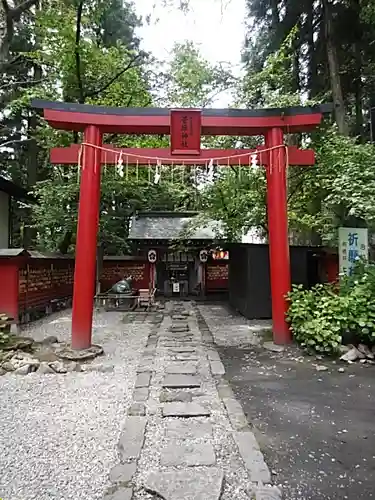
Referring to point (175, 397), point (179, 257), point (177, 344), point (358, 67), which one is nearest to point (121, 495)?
point (175, 397)

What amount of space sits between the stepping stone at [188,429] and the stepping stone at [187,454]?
0.15 meters

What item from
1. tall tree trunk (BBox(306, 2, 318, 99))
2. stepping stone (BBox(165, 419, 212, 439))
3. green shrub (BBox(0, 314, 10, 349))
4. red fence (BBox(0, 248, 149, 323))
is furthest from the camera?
tall tree trunk (BBox(306, 2, 318, 99))

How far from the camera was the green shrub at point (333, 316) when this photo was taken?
639 centimetres

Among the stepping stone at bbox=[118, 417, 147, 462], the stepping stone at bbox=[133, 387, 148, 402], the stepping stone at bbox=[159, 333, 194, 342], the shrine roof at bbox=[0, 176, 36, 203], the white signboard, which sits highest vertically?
the shrine roof at bbox=[0, 176, 36, 203]

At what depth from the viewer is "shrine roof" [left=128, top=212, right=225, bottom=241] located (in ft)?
50.9

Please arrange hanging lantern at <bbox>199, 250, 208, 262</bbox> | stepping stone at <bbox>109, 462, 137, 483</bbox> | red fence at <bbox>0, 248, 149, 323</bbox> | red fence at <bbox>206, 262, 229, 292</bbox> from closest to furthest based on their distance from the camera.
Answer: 1. stepping stone at <bbox>109, 462, 137, 483</bbox>
2. red fence at <bbox>0, 248, 149, 323</bbox>
3. hanging lantern at <bbox>199, 250, 208, 262</bbox>
4. red fence at <bbox>206, 262, 229, 292</bbox>

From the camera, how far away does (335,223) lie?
10078 mm

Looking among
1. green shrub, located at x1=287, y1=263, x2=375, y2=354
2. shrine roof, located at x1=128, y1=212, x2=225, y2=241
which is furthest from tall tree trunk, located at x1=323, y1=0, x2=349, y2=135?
shrine roof, located at x1=128, y1=212, x2=225, y2=241

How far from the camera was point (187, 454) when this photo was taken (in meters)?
3.13

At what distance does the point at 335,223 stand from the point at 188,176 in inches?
310

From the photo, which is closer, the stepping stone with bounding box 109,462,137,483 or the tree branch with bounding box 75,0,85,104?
the stepping stone with bounding box 109,462,137,483

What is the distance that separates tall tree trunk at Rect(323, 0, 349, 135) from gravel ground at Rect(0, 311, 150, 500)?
8.19 metres

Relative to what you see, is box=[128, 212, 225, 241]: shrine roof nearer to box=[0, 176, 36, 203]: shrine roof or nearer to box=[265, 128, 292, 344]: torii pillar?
box=[0, 176, 36, 203]: shrine roof

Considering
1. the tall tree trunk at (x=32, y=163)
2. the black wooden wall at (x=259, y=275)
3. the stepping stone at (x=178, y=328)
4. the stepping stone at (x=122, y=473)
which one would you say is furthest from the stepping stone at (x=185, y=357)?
the tall tree trunk at (x=32, y=163)
